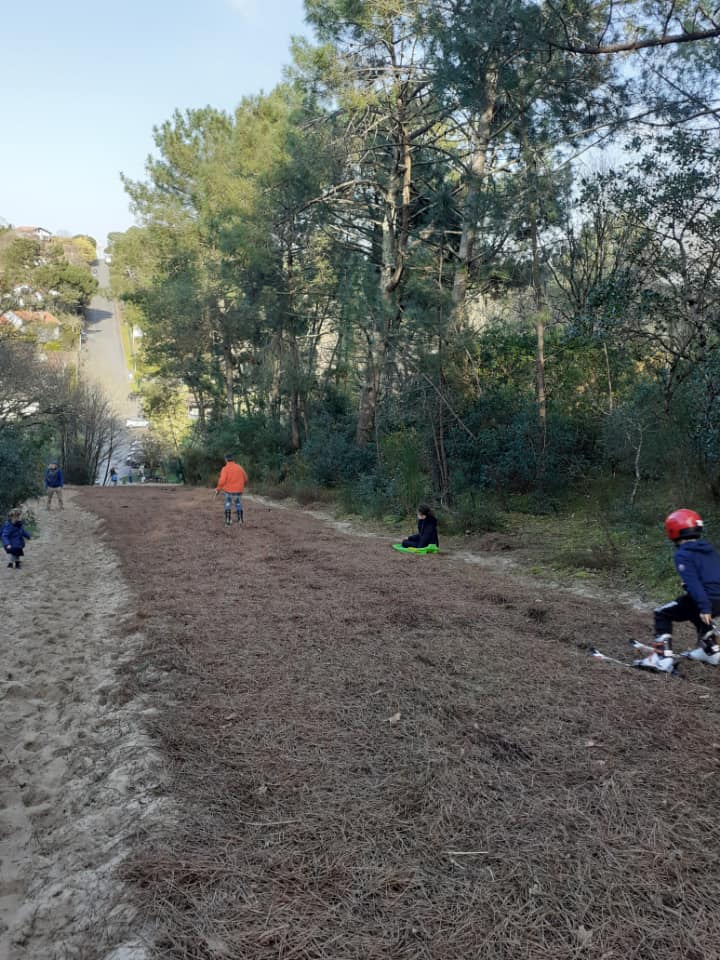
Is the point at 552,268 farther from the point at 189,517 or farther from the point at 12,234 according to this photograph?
the point at 12,234

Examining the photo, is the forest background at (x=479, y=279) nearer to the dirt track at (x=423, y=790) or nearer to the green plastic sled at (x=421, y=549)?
the green plastic sled at (x=421, y=549)

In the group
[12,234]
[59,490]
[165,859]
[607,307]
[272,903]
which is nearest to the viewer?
[272,903]

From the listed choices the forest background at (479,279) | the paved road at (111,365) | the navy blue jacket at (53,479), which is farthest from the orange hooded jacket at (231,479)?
the paved road at (111,365)

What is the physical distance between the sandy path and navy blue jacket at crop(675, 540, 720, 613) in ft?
13.4

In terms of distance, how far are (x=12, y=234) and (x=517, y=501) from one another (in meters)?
53.1

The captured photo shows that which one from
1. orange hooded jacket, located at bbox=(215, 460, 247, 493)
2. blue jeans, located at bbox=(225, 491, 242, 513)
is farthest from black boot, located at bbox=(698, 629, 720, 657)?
blue jeans, located at bbox=(225, 491, 242, 513)

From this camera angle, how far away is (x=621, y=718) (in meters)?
4.35

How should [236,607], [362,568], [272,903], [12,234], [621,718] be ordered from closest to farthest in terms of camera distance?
[272,903] → [621,718] → [236,607] → [362,568] → [12,234]

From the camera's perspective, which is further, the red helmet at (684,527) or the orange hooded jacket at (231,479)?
the orange hooded jacket at (231,479)

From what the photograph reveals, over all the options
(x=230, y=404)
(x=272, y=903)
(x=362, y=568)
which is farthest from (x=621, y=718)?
(x=230, y=404)

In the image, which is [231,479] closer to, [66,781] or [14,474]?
[14,474]

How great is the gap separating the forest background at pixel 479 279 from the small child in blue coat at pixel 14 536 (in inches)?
311

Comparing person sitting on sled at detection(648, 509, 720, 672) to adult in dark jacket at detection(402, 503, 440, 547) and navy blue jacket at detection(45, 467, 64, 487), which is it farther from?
navy blue jacket at detection(45, 467, 64, 487)

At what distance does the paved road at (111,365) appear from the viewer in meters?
66.6
